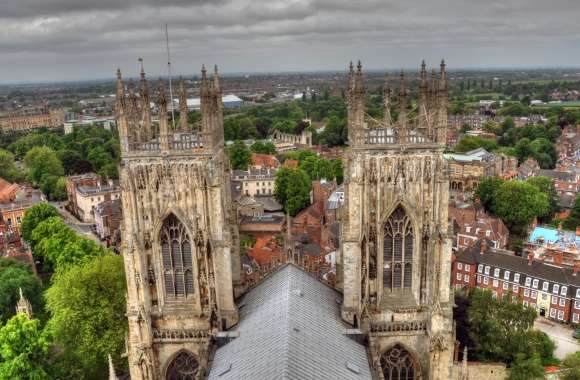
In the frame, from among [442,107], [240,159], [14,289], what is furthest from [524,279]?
[240,159]

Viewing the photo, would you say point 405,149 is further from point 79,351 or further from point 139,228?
point 79,351

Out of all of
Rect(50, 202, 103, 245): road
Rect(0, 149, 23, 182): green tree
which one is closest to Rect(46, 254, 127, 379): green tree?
Rect(50, 202, 103, 245): road

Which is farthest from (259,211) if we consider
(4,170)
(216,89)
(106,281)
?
(4,170)

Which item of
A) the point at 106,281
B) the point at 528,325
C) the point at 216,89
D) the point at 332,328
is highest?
the point at 216,89

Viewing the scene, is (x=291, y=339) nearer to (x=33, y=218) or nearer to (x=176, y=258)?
(x=176, y=258)

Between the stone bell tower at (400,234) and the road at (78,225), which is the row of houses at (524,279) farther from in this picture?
the road at (78,225)

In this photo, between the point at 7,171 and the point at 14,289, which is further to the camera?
the point at 7,171
